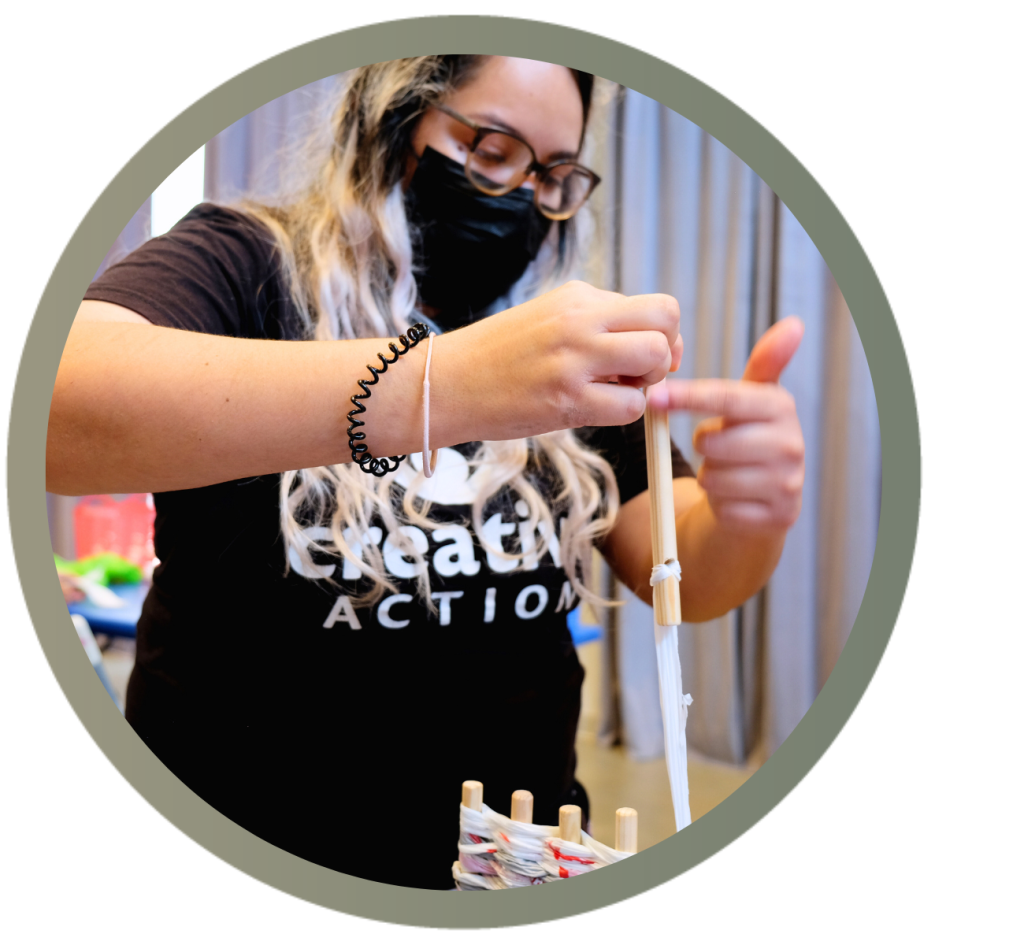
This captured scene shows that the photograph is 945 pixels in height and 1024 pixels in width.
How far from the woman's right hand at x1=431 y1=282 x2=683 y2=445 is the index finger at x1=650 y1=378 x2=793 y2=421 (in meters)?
0.05

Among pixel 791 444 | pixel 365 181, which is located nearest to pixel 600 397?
pixel 791 444

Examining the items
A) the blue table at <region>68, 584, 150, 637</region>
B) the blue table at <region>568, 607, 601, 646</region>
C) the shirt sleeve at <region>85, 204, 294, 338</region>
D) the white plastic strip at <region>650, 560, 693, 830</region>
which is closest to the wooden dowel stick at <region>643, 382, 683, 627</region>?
the white plastic strip at <region>650, 560, 693, 830</region>

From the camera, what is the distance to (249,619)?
46 cm

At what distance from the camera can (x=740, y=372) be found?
559 millimetres

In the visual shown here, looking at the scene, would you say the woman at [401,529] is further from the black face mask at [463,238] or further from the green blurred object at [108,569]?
the green blurred object at [108,569]

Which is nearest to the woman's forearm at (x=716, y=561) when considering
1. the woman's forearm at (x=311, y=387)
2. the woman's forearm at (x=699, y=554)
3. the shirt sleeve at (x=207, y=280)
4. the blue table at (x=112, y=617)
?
the woman's forearm at (x=699, y=554)

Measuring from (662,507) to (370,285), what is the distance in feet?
0.79

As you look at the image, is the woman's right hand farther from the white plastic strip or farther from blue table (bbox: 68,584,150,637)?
blue table (bbox: 68,584,150,637)

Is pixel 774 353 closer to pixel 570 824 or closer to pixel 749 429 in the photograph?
→ pixel 749 429

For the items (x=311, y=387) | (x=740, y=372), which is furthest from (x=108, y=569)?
(x=740, y=372)

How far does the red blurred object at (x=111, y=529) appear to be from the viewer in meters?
0.74

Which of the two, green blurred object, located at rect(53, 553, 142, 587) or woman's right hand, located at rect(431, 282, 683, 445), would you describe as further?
green blurred object, located at rect(53, 553, 142, 587)

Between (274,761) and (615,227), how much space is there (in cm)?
46

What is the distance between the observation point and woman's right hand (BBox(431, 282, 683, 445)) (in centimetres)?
36
